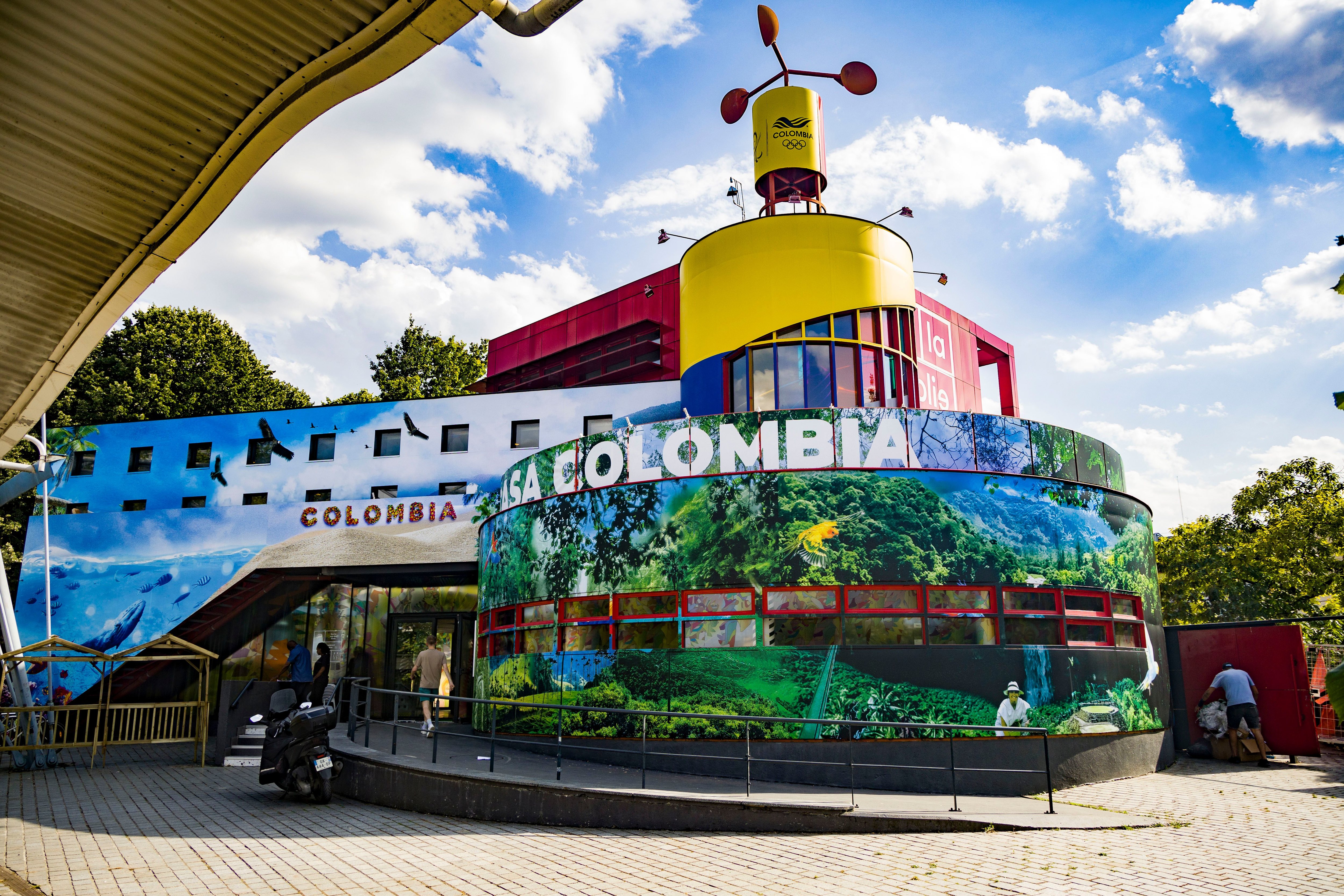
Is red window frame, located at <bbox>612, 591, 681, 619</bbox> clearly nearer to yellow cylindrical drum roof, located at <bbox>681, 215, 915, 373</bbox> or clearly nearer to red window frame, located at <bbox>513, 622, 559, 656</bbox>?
red window frame, located at <bbox>513, 622, 559, 656</bbox>

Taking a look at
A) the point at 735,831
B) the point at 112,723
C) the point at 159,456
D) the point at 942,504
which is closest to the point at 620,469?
the point at 942,504

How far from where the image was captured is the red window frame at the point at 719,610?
40.6 feet

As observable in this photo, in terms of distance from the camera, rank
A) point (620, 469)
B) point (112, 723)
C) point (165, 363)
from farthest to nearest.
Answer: point (165, 363), point (112, 723), point (620, 469)

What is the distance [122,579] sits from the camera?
26.4 m

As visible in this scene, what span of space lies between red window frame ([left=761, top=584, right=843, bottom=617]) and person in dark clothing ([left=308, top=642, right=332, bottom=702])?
23.7 feet

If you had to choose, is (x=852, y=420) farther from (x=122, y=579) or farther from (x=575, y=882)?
(x=122, y=579)

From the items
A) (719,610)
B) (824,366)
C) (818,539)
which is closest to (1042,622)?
(818,539)

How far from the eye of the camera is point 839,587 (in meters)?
12.2

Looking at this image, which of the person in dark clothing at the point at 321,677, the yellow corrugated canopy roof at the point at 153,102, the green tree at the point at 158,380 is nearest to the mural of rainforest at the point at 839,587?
the person in dark clothing at the point at 321,677

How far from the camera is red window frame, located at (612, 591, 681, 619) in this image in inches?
505

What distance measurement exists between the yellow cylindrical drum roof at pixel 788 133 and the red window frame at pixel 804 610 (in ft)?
37.1

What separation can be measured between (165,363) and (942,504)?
128ft

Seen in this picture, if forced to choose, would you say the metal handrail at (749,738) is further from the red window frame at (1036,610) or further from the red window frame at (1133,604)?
the red window frame at (1133,604)

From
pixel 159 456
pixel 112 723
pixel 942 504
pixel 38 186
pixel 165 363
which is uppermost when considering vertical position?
pixel 165 363
